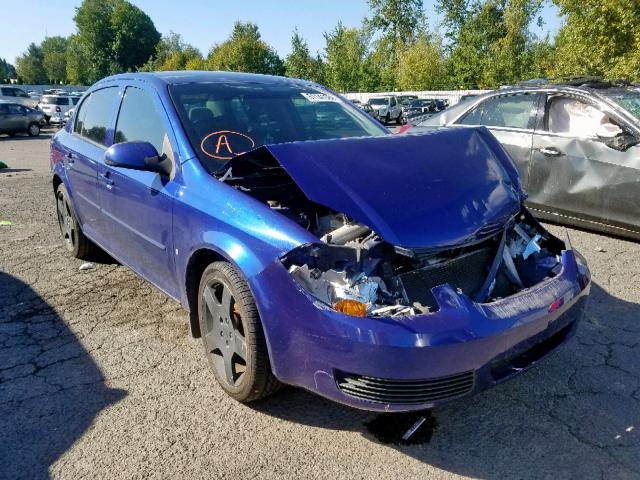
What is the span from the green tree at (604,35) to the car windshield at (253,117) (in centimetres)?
1912

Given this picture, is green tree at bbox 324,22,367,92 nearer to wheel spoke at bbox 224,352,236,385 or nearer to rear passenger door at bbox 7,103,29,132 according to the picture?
rear passenger door at bbox 7,103,29,132

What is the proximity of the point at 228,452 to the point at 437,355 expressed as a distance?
3.59 ft

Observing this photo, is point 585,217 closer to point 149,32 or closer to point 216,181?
point 216,181

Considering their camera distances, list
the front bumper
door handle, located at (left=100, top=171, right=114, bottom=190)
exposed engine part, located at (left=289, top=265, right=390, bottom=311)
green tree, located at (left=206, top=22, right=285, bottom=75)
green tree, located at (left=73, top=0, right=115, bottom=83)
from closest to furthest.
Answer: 1. the front bumper
2. exposed engine part, located at (left=289, top=265, right=390, bottom=311)
3. door handle, located at (left=100, top=171, right=114, bottom=190)
4. green tree, located at (left=206, top=22, right=285, bottom=75)
5. green tree, located at (left=73, top=0, right=115, bottom=83)

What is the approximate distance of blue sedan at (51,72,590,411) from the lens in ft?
7.36

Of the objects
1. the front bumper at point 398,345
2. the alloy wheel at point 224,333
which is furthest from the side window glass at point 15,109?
the front bumper at point 398,345

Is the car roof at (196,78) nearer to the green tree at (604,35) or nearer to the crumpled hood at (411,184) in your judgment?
the crumpled hood at (411,184)

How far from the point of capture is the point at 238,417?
2.74 meters

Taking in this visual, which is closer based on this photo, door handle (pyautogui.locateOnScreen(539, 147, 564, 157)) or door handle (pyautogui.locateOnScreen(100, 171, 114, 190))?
door handle (pyautogui.locateOnScreen(100, 171, 114, 190))

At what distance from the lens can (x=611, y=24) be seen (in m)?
19.7

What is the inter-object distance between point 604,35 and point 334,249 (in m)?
22.1

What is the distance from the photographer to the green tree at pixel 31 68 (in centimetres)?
11588

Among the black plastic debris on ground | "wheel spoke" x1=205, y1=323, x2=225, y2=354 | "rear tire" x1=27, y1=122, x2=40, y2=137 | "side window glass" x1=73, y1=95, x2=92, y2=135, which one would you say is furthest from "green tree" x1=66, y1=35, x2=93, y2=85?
the black plastic debris on ground

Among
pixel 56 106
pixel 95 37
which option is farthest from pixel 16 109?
pixel 95 37
